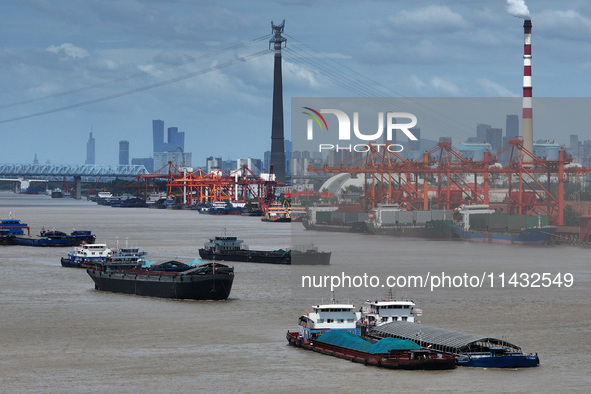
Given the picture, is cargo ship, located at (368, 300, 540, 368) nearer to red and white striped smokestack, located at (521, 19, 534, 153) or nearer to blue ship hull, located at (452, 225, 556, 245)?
blue ship hull, located at (452, 225, 556, 245)

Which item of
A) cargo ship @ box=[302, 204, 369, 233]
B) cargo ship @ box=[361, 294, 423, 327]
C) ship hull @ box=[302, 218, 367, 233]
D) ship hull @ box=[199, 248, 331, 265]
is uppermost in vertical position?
cargo ship @ box=[302, 204, 369, 233]

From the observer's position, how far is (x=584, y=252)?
247 feet

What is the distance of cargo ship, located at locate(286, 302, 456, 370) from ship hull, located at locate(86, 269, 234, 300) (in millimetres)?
10771

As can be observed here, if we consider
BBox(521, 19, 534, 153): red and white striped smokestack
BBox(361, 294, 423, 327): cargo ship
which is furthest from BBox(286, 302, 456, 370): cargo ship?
BBox(521, 19, 534, 153): red and white striped smokestack

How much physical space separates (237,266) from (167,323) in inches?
938

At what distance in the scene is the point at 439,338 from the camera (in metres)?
29.1

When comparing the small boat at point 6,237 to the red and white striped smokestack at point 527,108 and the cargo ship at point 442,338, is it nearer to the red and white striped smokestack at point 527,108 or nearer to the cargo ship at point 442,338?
the red and white striped smokestack at point 527,108

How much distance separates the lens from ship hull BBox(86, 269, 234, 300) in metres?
42.5

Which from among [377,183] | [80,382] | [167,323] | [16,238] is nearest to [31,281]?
[167,323]

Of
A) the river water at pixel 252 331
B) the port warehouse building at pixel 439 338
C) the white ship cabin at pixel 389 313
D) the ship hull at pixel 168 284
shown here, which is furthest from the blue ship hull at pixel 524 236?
the port warehouse building at pixel 439 338

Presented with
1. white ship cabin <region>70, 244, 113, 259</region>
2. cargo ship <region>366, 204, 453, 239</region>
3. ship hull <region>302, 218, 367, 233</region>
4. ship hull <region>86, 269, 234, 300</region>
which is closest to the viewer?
ship hull <region>86, 269, 234, 300</region>

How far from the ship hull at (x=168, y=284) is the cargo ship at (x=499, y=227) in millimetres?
45225

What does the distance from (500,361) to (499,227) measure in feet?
205

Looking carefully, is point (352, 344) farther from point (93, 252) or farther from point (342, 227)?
point (342, 227)
